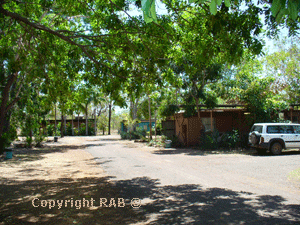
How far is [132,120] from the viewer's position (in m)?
37.9

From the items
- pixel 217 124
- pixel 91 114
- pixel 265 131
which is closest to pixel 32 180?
pixel 265 131

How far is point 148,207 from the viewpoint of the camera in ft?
19.9

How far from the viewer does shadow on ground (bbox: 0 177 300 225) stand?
17.3 ft

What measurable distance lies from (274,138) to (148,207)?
38.3 feet

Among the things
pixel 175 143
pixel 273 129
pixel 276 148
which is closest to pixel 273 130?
pixel 273 129

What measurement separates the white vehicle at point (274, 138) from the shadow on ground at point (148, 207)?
8.80m

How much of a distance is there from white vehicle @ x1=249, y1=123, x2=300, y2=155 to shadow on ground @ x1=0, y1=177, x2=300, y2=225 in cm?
880

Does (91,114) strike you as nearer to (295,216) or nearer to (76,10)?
(76,10)

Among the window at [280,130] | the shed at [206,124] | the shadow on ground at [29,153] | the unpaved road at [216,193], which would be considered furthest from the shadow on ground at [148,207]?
the shed at [206,124]

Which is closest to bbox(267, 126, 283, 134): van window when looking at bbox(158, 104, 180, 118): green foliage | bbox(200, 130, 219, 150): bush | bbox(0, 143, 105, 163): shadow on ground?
bbox(200, 130, 219, 150): bush

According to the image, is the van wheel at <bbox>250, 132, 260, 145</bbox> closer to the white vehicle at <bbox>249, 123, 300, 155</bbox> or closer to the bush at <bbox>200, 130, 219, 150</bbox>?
the white vehicle at <bbox>249, 123, 300, 155</bbox>

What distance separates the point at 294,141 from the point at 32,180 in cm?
1363

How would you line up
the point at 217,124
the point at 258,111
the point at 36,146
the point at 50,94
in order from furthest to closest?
the point at 36,146, the point at 217,124, the point at 258,111, the point at 50,94

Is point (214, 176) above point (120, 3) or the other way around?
the other way around
